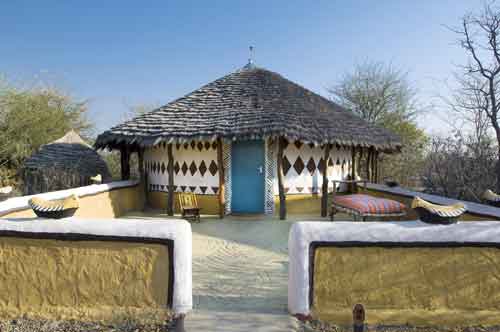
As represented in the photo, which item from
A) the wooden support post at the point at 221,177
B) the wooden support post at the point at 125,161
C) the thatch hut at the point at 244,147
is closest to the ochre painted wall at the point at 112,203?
the thatch hut at the point at 244,147

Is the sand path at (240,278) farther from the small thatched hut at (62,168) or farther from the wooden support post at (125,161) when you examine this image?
the small thatched hut at (62,168)

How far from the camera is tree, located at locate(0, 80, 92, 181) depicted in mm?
13539

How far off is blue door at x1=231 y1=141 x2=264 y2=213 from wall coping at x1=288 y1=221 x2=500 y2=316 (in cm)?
534

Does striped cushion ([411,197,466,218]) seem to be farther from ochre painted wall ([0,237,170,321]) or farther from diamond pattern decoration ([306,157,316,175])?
diamond pattern decoration ([306,157,316,175])

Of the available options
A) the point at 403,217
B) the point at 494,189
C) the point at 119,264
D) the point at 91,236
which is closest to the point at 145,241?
the point at 119,264

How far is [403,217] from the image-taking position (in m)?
6.30

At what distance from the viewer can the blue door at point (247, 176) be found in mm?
8070

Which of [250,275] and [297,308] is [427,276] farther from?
[250,275]

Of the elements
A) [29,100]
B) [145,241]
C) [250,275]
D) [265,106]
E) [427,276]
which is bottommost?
[250,275]

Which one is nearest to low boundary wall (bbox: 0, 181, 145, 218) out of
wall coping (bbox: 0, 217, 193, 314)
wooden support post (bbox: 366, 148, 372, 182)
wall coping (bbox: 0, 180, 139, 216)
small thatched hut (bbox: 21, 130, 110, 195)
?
wall coping (bbox: 0, 180, 139, 216)

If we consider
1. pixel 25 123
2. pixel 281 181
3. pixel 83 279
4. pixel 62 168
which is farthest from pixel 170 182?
pixel 25 123

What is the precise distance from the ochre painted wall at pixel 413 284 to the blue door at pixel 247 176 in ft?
17.7

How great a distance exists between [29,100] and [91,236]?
1640cm

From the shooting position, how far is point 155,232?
2730 millimetres
